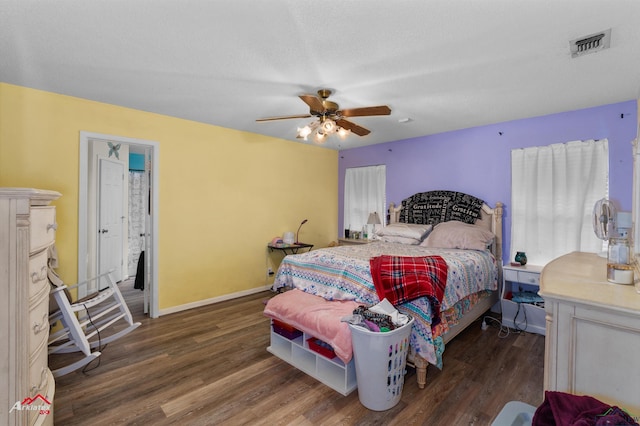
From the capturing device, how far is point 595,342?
1074mm

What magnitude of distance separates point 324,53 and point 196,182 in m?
2.48

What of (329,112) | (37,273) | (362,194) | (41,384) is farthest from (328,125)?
(362,194)

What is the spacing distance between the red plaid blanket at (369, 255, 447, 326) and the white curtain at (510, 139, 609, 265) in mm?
1836

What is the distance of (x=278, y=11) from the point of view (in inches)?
63.8

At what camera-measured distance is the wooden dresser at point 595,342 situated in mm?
1014

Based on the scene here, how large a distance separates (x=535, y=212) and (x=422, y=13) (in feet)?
9.47

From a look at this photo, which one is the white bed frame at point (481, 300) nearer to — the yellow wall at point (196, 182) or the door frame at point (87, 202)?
the yellow wall at point (196, 182)

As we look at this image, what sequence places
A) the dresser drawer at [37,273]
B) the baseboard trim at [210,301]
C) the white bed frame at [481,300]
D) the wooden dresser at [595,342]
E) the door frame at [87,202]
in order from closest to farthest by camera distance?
the wooden dresser at [595,342] < the dresser drawer at [37,273] < the white bed frame at [481,300] < the door frame at [87,202] < the baseboard trim at [210,301]

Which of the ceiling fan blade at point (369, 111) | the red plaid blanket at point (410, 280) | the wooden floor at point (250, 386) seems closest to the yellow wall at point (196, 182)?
the wooden floor at point (250, 386)

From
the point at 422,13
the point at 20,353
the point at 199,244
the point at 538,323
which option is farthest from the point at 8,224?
the point at 538,323

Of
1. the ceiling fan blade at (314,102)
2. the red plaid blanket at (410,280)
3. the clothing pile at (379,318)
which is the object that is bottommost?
the clothing pile at (379,318)

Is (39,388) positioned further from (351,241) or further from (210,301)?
(351,241)

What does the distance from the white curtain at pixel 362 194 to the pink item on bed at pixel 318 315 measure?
2719 mm

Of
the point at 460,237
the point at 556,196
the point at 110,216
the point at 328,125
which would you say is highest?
the point at 328,125
